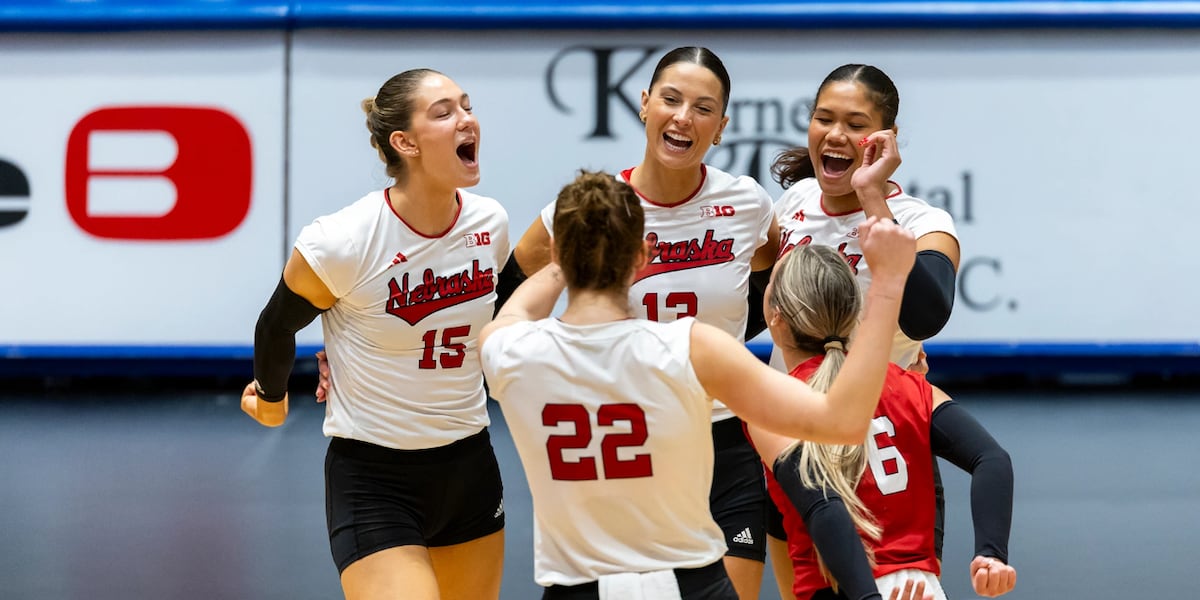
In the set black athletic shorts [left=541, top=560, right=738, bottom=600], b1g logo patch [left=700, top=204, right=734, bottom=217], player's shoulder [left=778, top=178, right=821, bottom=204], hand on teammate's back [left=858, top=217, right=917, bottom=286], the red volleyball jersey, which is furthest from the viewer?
player's shoulder [left=778, top=178, right=821, bottom=204]

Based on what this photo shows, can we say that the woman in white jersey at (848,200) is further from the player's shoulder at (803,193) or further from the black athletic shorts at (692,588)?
the black athletic shorts at (692,588)

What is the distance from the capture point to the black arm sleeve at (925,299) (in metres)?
2.95

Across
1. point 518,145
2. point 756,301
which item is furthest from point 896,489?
point 518,145

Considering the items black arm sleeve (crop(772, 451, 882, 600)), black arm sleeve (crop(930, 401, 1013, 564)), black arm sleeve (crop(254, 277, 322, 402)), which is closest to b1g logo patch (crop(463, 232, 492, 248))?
black arm sleeve (crop(254, 277, 322, 402))

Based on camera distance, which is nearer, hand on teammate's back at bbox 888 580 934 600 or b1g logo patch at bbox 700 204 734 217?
hand on teammate's back at bbox 888 580 934 600

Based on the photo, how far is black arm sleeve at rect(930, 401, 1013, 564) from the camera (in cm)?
263

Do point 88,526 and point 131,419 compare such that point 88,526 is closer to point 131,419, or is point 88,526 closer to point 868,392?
point 131,419

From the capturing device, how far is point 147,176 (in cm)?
743

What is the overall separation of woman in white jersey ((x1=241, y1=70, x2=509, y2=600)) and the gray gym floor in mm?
1222

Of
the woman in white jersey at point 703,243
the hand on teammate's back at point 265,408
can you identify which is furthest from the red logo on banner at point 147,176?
the woman in white jersey at point 703,243

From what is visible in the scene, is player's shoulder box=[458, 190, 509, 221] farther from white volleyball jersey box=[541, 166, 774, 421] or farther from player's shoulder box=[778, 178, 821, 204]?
player's shoulder box=[778, 178, 821, 204]

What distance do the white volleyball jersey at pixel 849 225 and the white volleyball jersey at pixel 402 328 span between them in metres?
0.85

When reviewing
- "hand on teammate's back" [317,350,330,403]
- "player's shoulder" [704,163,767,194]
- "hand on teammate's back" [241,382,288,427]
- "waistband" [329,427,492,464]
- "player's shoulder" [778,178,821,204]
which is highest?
"player's shoulder" [704,163,767,194]

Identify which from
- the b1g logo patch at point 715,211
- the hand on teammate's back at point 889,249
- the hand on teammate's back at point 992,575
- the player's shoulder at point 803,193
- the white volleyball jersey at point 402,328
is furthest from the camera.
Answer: the player's shoulder at point 803,193
